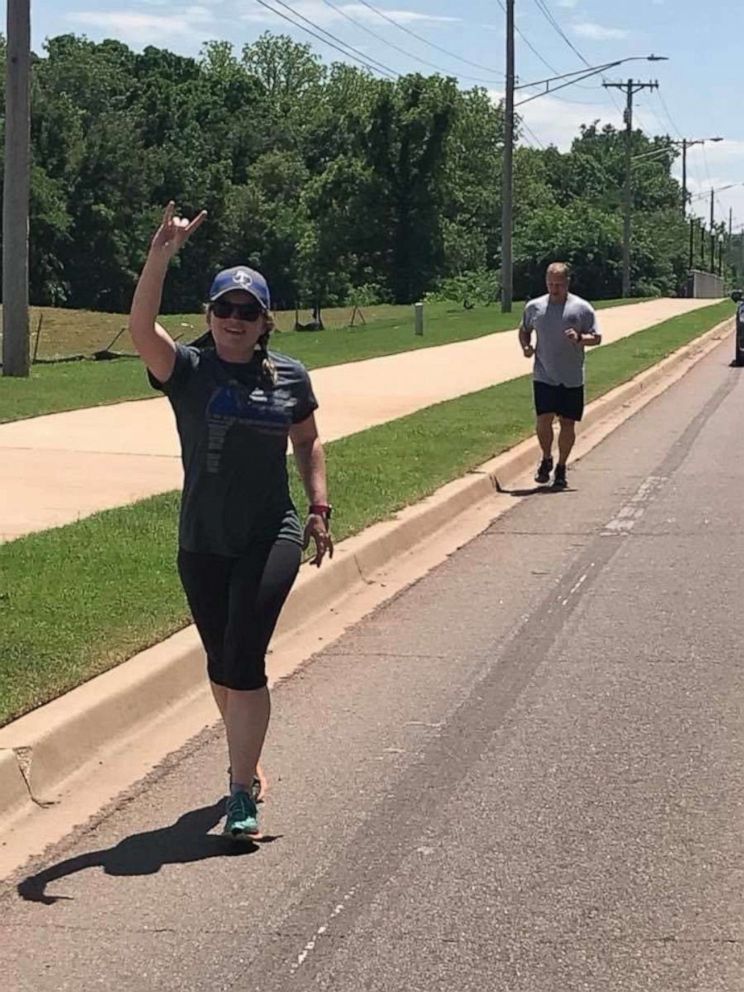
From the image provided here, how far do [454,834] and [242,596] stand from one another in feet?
3.47

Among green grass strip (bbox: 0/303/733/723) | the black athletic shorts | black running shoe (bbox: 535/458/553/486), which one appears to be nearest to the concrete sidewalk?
green grass strip (bbox: 0/303/733/723)

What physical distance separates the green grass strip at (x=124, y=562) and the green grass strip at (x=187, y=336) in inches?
165

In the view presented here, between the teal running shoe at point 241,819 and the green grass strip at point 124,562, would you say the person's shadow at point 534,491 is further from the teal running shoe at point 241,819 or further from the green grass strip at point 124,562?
the teal running shoe at point 241,819

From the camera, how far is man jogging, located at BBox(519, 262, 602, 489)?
43.3 feet

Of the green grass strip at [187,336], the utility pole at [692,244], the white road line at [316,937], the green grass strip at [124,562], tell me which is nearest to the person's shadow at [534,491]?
the green grass strip at [124,562]

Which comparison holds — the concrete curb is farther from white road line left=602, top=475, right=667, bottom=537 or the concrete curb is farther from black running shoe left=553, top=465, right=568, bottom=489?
black running shoe left=553, top=465, right=568, bottom=489

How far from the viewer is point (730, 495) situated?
43.8 ft

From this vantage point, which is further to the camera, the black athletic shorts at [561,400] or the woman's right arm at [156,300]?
the black athletic shorts at [561,400]

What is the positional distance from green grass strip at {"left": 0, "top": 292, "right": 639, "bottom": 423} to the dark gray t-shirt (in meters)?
11.5

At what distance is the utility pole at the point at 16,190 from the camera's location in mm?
21438

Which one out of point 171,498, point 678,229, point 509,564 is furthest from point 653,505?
point 678,229

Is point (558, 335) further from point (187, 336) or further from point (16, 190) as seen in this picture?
point (187, 336)

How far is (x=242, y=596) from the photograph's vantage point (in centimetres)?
513

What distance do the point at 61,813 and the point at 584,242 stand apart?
7060 cm
